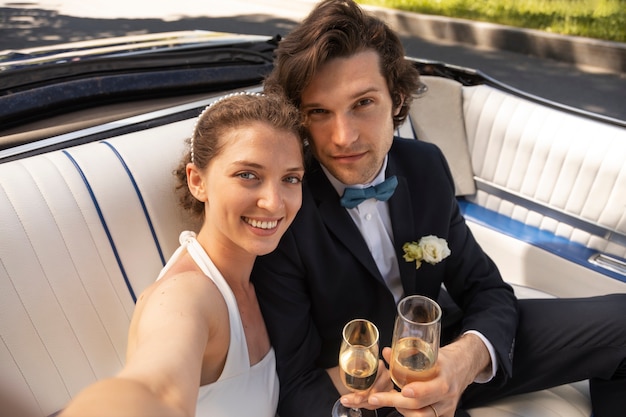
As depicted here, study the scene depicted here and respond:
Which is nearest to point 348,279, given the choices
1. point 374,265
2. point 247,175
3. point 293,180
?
point 374,265

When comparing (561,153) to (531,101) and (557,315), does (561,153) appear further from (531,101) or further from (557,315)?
(557,315)

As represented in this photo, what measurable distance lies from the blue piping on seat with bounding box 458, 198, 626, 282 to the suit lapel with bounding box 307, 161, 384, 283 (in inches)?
50.3

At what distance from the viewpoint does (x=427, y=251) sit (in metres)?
1.66

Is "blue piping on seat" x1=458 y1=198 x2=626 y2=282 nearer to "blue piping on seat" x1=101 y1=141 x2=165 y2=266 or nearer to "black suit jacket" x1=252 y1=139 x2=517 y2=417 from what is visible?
"black suit jacket" x1=252 y1=139 x2=517 y2=417

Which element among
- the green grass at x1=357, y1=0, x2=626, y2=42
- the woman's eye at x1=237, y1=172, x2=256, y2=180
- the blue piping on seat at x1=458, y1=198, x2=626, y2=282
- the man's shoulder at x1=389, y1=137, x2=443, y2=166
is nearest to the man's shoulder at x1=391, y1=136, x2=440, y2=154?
the man's shoulder at x1=389, y1=137, x2=443, y2=166

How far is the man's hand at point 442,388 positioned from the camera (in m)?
1.31

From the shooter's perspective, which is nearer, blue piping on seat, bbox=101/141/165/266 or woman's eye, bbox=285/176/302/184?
woman's eye, bbox=285/176/302/184

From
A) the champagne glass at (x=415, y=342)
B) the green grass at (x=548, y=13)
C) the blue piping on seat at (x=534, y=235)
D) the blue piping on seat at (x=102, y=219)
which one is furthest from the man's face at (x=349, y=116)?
the green grass at (x=548, y=13)

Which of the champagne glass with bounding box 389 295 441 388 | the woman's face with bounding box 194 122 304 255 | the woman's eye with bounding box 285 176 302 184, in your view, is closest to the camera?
A: the champagne glass with bounding box 389 295 441 388

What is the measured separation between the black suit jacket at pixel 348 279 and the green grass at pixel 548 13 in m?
5.34

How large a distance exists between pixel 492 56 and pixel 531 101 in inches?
153

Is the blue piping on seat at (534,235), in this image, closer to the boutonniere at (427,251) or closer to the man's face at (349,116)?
the boutonniere at (427,251)

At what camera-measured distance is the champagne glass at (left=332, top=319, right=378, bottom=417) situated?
1.27 metres

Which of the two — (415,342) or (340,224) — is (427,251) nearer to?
(340,224)
